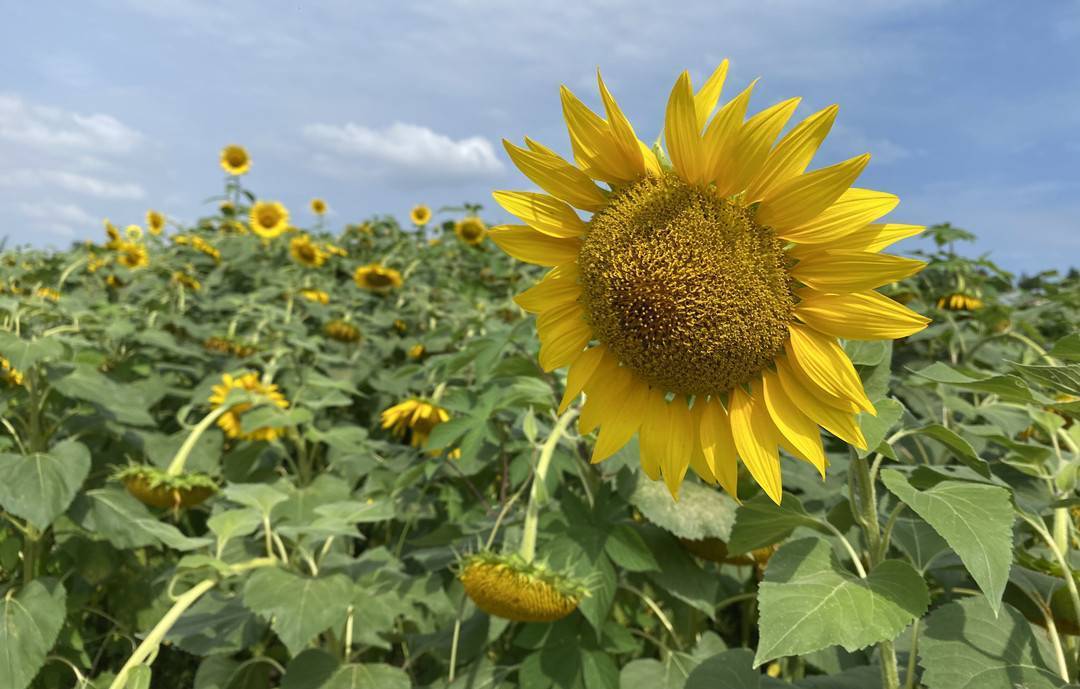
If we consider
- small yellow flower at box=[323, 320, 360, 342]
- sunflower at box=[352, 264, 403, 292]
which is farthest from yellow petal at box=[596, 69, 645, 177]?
sunflower at box=[352, 264, 403, 292]

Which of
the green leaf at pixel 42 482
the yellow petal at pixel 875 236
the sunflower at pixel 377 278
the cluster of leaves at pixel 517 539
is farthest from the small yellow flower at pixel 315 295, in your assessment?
the yellow petal at pixel 875 236

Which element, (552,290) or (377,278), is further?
(377,278)

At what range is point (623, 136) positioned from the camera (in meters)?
1.21

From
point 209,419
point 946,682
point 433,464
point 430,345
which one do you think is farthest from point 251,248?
point 946,682

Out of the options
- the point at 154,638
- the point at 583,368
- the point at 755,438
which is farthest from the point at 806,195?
the point at 154,638

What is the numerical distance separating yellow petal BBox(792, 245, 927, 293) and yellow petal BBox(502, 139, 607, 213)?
1.20 ft

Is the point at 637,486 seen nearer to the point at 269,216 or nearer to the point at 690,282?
the point at 690,282

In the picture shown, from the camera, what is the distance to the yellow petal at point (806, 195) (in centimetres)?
106

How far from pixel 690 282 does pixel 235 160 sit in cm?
875

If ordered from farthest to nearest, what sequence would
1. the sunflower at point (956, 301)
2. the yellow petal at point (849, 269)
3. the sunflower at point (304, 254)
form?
the sunflower at point (304, 254) < the sunflower at point (956, 301) < the yellow petal at point (849, 269)

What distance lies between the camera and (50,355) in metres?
2.28

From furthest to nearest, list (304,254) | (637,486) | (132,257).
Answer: (132,257) < (304,254) < (637,486)

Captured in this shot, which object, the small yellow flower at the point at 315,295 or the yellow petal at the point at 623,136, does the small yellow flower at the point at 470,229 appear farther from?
the yellow petal at the point at 623,136

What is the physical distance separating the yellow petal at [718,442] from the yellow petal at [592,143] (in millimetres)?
440
